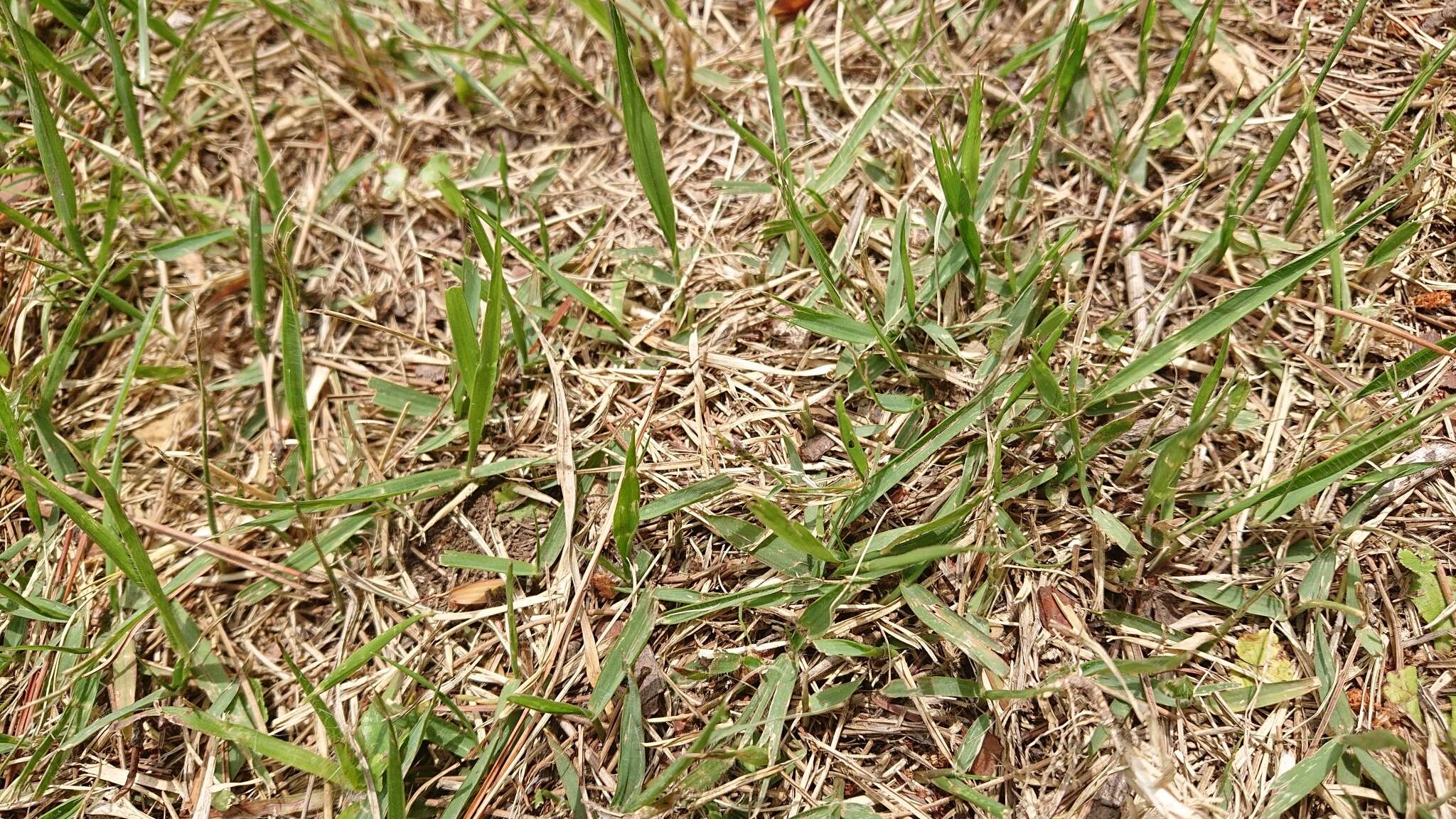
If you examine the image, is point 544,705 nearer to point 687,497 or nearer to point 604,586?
point 604,586

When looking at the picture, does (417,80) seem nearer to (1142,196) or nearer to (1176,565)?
(1142,196)

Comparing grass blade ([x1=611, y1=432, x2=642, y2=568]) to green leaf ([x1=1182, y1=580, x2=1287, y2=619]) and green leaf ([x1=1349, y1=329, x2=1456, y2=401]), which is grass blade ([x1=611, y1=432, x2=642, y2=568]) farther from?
green leaf ([x1=1349, y1=329, x2=1456, y2=401])

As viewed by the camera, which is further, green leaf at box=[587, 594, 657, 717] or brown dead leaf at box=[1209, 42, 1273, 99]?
brown dead leaf at box=[1209, 42, 1273, 99]

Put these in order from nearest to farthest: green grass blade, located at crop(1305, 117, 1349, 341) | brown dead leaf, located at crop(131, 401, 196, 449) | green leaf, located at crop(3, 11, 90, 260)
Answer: green grass blade, located at crop(1305, 117, 1349, 341) → green leaf, located at crop(3, 11, 90, 260) → brown dead leaf, located at crop(131, 401, 196, 449)

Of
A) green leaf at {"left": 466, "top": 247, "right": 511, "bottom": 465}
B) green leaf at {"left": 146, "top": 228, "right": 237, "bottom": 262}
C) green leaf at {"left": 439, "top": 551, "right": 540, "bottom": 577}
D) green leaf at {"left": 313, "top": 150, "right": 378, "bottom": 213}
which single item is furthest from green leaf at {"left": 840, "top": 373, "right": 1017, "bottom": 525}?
green leaf at {"left": 146, "top": 228, "right": 237, "bottom": 262}

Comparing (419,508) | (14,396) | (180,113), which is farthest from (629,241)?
(14,396)

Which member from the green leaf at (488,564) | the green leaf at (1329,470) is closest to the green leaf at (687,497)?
the green leaf at (488,564)

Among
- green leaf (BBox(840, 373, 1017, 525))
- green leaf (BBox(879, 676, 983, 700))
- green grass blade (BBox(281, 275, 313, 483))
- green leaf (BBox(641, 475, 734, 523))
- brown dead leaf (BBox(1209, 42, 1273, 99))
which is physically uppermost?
brown dead leaf (BBox(1209, 42, 1273, 99))
